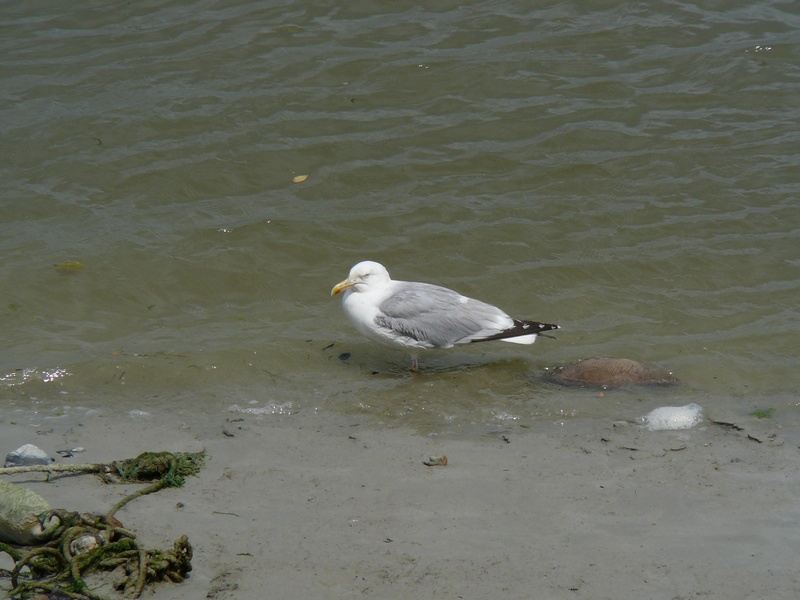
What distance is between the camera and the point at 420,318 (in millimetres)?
6676

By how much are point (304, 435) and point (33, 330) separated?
274cm

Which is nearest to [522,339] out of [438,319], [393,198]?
[438,319]

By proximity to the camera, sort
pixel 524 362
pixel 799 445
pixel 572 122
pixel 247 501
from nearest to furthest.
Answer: pixel 247 501, pixel 799 445, pixel 524 362, pixel 572 122

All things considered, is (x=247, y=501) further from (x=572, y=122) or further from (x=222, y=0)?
(x=222, y=0)

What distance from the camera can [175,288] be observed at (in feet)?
25.2

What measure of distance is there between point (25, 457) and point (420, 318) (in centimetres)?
288

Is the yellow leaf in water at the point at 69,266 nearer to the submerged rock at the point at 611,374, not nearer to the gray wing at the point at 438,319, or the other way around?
the gray wing at the point at 438,319

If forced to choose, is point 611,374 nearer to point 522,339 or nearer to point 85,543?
point 522,339

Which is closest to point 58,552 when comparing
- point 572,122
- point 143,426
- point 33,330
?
point 143,426

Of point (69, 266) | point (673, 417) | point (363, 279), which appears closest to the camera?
point (673, 417)

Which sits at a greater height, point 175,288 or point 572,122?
point 572,122

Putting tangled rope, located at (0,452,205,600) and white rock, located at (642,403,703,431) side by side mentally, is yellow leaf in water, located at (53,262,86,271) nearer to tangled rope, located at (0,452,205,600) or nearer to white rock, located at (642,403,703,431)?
tangled rope, located at (0,452,205,600)

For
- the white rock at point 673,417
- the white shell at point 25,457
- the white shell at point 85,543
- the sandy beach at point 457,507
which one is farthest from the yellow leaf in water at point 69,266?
the white rock at point 673,417

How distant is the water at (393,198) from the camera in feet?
20.9
